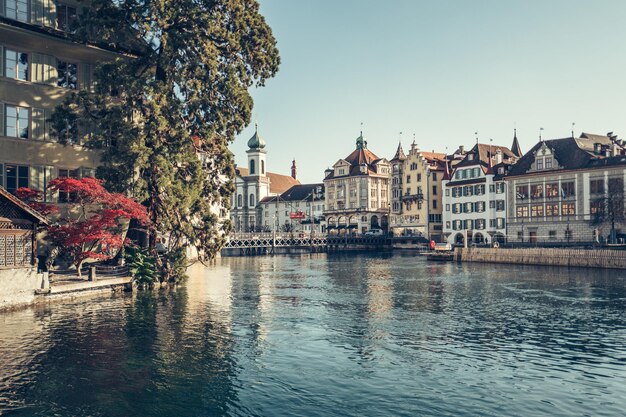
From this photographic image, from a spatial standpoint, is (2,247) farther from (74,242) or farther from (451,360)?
(451,360)

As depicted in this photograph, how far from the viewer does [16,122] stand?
1476 inches

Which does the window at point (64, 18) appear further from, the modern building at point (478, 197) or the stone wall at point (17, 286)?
the modern building at point (478, 197)

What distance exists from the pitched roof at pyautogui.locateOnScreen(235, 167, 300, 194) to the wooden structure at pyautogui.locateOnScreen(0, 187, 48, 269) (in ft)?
460

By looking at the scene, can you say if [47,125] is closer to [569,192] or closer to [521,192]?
[569,192]

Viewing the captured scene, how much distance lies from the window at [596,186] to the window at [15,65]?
7170cm

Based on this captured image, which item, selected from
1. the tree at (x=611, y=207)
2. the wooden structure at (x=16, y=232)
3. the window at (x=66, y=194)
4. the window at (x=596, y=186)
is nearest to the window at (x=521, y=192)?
the window at (x=596, y=186)

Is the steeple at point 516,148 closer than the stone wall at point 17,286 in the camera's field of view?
No

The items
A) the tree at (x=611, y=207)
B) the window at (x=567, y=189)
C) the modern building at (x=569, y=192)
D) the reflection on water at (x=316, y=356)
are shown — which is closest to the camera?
the reflection on water at (x=316, y=356)

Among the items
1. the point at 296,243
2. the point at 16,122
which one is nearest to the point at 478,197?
the point at 296,243

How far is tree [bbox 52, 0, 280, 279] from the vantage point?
3753 centimetres

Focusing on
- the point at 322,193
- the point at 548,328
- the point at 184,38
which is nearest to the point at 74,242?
the point at 184,38

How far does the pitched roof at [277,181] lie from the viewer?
174 m

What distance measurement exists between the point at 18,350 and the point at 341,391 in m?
13.1

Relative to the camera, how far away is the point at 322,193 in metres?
155
